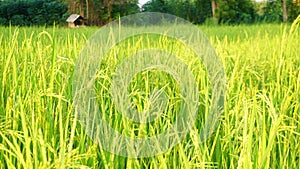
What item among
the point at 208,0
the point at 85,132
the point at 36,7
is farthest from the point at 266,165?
the point at 36,7

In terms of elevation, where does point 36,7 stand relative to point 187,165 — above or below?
above

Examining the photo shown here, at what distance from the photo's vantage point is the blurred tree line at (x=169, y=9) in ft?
45.3

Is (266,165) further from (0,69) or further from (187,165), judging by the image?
(0,69)

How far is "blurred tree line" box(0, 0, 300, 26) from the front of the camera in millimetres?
13797

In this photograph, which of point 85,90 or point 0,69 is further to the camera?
point 0,69

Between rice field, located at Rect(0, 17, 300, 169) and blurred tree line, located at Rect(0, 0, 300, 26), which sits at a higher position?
blurred tree line, located at Rect(0, 0, 300, 26)

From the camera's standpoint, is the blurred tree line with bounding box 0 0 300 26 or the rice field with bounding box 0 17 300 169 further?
the blurred tree line with bounding box 0 0 300 26

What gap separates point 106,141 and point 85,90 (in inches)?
7.7

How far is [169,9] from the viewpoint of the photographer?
16.8 m

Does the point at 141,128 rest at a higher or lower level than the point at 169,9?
lower

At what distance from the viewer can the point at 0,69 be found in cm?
136

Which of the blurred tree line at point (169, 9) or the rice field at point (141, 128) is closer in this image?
the rice field at point (141, 128)

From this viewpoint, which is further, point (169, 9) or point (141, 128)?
point (169, 9)

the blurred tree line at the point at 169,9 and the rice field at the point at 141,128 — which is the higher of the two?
the blurred tree line at the point at 169,9
